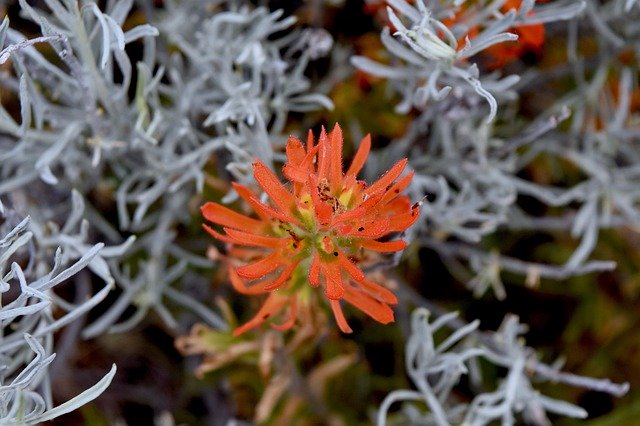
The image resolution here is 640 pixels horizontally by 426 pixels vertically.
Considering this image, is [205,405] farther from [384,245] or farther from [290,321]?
[384,245]

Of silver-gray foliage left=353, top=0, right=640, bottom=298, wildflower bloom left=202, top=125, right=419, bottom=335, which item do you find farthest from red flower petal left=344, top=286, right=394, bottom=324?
silver-gray foliage left=353, top=0, right=640, bottom=298

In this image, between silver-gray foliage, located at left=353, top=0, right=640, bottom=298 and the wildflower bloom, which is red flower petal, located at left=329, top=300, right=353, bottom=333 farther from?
silver-gray foliage, located at left=353, top=0, right=640, bottom=298

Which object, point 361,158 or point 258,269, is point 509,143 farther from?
point 258,269

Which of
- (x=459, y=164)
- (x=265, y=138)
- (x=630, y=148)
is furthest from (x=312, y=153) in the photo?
(x=630, y=148)

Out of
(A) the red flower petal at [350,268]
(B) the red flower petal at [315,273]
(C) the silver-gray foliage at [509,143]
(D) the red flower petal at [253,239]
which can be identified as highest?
(D) the red flower petal at [253,239]

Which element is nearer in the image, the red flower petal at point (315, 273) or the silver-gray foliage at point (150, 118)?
the red flower petal at point (315, 273)

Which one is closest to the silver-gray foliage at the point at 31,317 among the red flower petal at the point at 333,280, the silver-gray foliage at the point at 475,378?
the red flower petal at the point at 333,280

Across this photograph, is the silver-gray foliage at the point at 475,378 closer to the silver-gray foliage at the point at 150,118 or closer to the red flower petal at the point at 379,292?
the red flower petal at the point at 379,292

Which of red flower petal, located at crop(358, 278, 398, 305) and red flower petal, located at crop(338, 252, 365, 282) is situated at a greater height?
red flower petal, located at crop(338, 252, 365, 282)

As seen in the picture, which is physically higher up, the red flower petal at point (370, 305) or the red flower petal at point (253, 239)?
the red flower petal at point (253, 239)
